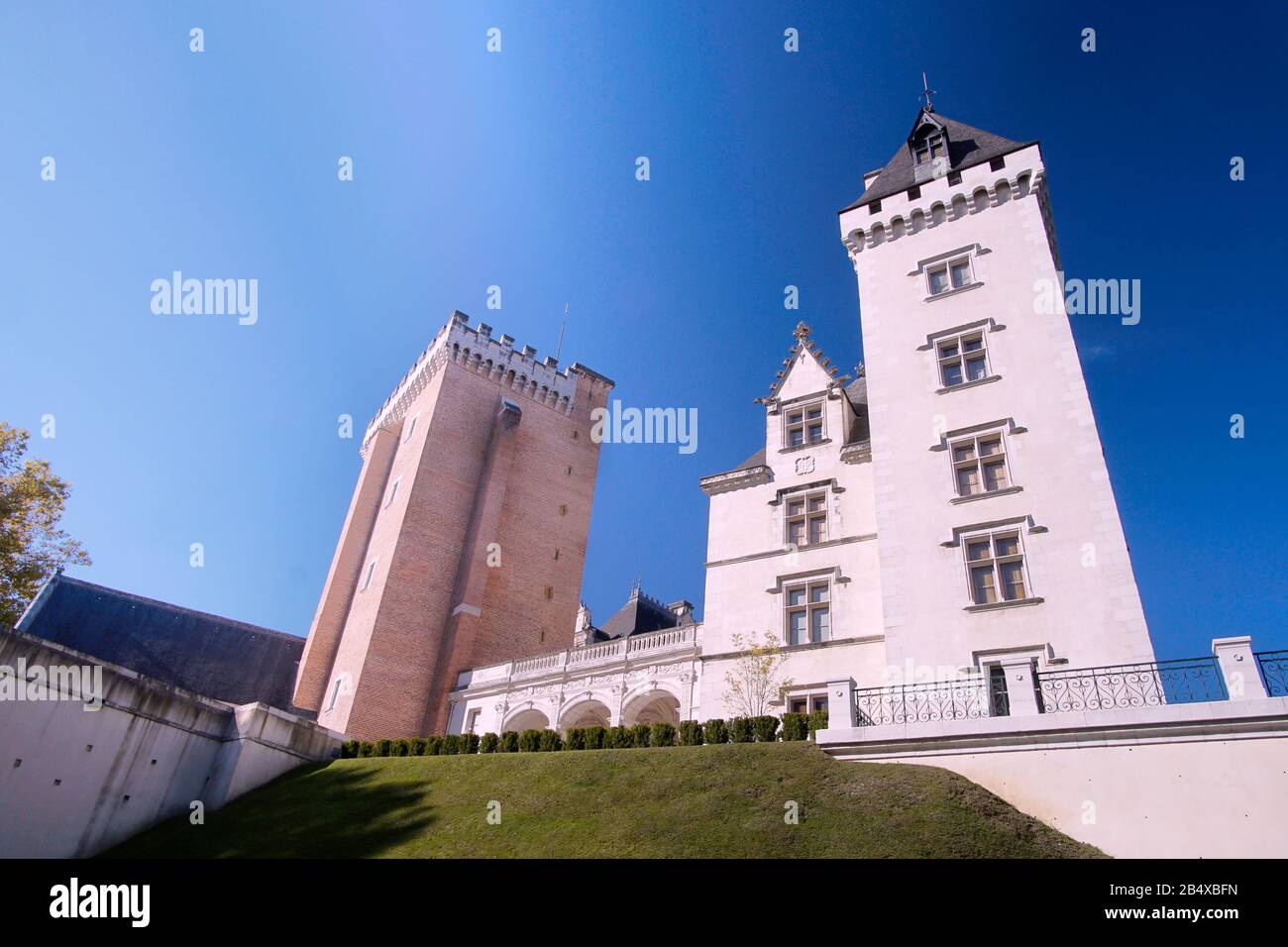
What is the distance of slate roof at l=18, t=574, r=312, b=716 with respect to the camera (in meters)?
38.6

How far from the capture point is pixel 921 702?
19.5 meters

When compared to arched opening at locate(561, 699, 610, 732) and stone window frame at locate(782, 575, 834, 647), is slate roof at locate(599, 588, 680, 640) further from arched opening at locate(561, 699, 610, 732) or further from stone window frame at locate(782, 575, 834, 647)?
stone window frame at locate(782, 575, 834, 647)

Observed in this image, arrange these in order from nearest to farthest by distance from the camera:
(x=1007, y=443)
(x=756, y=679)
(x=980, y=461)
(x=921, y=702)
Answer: (x=921, y=702)
(x=1007, y=443)
(x=980, y=461)
(x=756, y=679)

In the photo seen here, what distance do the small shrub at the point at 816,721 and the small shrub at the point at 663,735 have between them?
4161mm

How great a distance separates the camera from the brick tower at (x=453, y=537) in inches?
1522

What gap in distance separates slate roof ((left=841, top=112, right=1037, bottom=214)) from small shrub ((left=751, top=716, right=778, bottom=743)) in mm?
19311

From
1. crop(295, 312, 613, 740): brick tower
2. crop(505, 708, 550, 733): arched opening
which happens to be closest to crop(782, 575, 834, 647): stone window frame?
crop(505, 708, 550, 733): arched opening

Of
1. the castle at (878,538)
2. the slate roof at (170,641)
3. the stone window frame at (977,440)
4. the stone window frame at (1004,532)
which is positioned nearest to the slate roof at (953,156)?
the castle at (878,538)

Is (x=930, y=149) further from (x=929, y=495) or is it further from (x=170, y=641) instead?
(x=170, y=641)

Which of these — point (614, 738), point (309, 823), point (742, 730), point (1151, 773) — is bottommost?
point (309, 823)

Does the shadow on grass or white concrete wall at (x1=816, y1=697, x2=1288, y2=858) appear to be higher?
white concrete wall at (x1=816, y1=697, x2=1288, y2=858)

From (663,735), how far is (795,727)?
4.04 m

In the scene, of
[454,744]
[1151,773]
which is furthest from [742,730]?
[454,744]
